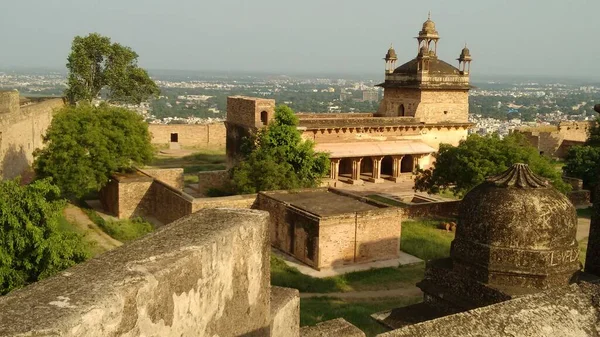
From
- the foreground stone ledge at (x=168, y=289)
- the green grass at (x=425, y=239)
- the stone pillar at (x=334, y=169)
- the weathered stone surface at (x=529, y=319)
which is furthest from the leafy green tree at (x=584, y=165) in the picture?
the foreground stone ledge at (x=168, y=289)

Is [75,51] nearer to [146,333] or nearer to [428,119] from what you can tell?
[428,119]

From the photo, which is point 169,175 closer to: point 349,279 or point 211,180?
point 211,180

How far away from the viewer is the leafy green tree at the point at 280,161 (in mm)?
21906

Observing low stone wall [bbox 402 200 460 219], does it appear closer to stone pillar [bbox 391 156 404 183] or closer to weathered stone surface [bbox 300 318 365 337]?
stone pillar [bbox 391 156 404 183]

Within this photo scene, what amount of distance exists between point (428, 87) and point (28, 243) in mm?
25232

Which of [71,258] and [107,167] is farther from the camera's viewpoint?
[107,167]

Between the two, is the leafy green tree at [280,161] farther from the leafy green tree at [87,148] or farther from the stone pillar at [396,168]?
the stone pillar at [396,168]

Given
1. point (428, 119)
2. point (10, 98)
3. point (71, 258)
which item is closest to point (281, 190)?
point (71, 258)

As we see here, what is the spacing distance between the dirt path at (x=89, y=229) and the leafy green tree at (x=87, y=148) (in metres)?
0.70

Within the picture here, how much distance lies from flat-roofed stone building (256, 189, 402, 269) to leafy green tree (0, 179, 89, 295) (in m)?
6.86

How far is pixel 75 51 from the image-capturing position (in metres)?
35.2

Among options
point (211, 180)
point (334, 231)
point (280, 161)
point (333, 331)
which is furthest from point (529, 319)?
point (211, 180)

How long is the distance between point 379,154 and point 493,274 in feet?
67.0

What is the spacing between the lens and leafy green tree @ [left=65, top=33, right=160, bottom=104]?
35312mm
